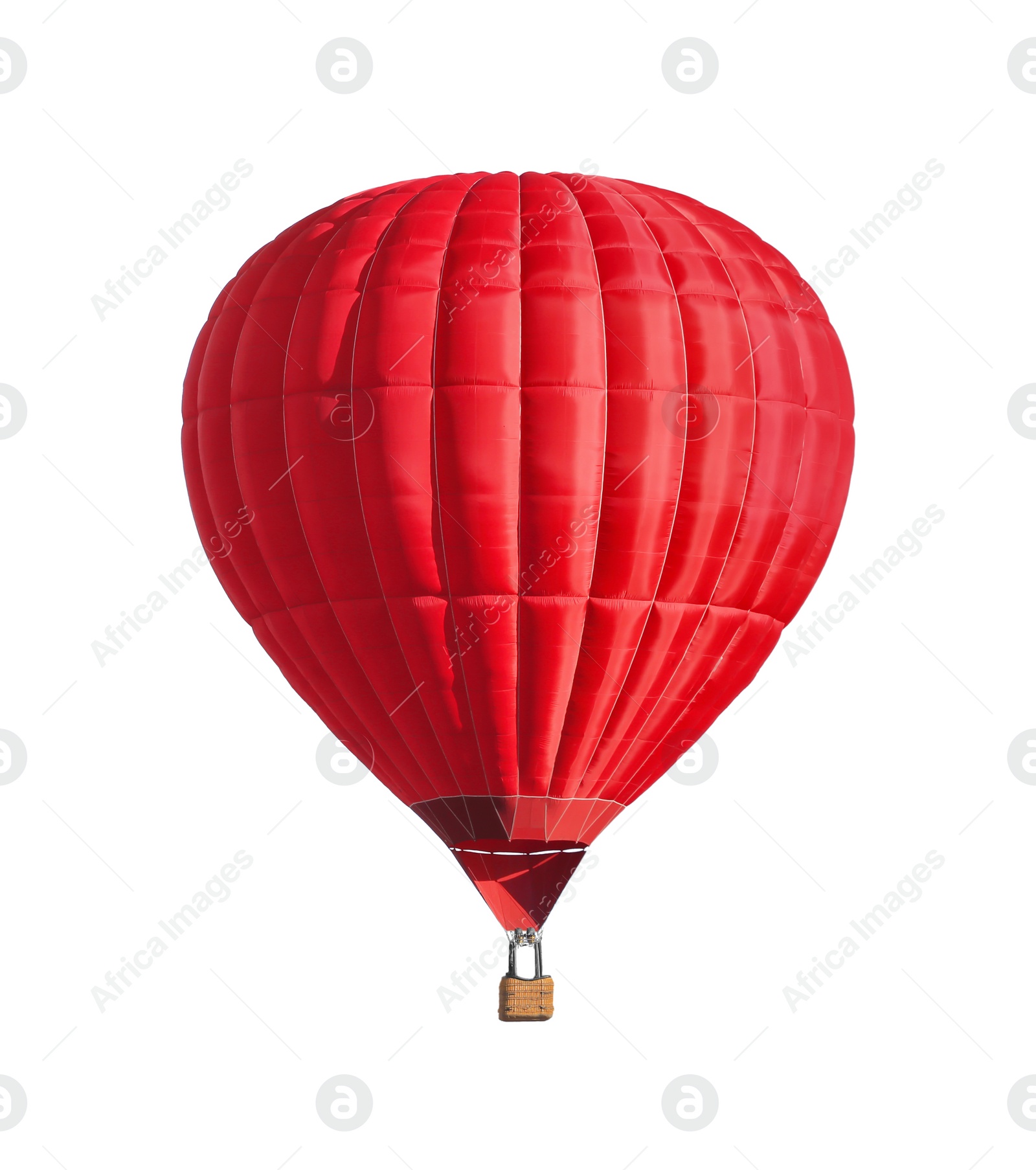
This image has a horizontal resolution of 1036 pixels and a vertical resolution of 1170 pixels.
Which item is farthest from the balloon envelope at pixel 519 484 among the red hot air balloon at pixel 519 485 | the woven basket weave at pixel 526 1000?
the woven basket weave at pixel 526 1000

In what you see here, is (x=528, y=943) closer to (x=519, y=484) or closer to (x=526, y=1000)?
(x=526, y=1000)

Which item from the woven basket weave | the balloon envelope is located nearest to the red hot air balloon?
the balloon envelope

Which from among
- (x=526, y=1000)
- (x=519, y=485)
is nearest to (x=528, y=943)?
(x=526, y=1000)

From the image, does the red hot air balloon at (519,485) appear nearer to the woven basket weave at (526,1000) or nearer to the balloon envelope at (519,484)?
the balloon envelope at (519,484)

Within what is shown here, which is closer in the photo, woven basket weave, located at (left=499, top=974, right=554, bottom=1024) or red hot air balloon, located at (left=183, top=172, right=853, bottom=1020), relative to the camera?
red hot air balloon, located at (left=183, top=172, right=853, bottom=1020)

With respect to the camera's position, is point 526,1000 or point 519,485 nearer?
point 519,485

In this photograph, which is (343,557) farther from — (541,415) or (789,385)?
(789,385)

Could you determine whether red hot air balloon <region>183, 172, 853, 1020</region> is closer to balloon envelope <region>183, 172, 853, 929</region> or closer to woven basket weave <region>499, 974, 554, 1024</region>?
balloon envelope <region>183, 172, 853, 929</region>

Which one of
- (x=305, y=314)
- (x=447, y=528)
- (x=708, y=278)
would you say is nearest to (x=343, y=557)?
(x=447, y=528)
